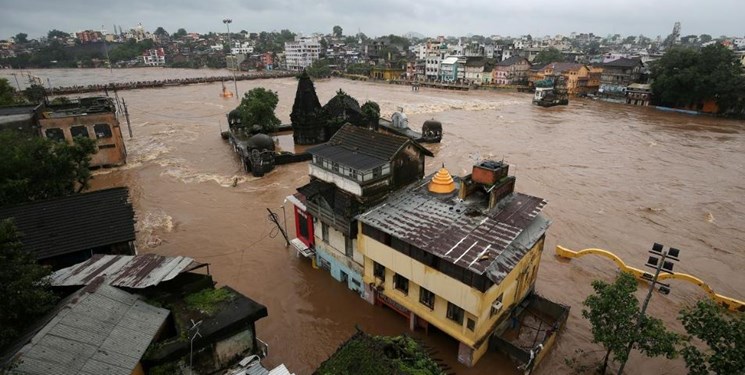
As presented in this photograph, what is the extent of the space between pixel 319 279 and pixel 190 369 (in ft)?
30.6

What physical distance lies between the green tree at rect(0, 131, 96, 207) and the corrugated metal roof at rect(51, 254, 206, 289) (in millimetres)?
9009

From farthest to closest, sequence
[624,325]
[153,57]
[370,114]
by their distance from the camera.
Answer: [153,57]
[370,114]
[624,325]

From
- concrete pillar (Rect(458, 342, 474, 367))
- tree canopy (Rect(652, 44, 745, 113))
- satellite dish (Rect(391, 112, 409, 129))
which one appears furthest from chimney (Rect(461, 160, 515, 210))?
tree canopy (Rect(652, 44, 745, 113))

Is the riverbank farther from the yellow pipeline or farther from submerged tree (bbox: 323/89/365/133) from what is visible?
the yellow pipeline

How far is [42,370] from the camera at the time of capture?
32.0 ft

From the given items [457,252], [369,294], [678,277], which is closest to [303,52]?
[369,294]

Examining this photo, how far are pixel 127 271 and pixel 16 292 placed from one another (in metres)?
3.30

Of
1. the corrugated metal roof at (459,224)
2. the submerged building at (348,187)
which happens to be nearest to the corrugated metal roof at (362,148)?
the submerged building at (348,187)

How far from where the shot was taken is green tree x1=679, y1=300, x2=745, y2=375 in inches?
444

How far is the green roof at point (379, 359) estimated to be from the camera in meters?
11.6

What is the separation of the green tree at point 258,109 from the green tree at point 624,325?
4465 centimetres

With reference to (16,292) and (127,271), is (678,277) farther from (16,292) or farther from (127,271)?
(16,292)

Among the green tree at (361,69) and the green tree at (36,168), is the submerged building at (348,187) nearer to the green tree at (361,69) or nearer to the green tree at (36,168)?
the green tree at (36,168)

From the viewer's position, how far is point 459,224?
1625cm
